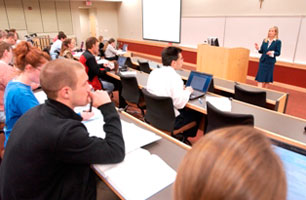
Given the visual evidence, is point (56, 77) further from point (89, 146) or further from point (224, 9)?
point (224, 9)

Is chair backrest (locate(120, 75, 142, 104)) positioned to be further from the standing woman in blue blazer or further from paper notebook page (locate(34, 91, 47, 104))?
the standing woman in blue blazer

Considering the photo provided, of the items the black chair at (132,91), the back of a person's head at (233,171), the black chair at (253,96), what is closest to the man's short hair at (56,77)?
the back of a person's head at (233,171)

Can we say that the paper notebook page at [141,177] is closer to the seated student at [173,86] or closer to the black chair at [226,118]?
the black chair at [226,118]

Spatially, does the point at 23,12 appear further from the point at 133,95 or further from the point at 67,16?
the point at 133,95

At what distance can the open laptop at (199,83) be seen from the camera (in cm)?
258

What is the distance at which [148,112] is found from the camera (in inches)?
99.5

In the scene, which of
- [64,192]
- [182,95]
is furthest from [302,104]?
[64,192]

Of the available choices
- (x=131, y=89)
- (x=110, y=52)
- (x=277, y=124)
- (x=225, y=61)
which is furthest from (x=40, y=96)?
(x=110, y=52)

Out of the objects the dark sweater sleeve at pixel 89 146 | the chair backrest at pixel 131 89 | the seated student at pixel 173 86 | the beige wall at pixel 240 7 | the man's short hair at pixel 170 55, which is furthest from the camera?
the beige wall at pixel 240 7

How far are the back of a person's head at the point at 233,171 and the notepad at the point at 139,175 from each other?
62 cm

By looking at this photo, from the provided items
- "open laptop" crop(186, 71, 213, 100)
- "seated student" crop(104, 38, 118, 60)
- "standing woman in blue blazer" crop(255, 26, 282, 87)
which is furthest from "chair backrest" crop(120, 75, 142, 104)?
"seated student" crop(104, 38, 118, 60)

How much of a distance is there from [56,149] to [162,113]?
4.75 ft

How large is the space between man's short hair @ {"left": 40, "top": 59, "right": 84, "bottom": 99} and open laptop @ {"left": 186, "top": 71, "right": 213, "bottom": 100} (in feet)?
5.24

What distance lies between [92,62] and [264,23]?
15.7ft
